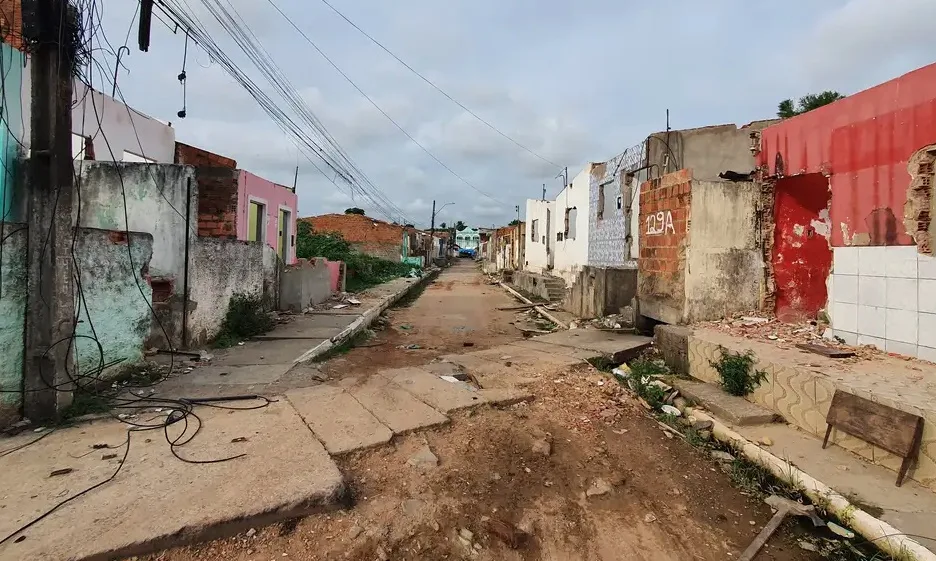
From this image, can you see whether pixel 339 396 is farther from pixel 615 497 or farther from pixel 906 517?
pixel 906 517

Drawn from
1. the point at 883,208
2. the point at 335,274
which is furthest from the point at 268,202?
the point at 883,208

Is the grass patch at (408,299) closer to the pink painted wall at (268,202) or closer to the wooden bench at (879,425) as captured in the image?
the pink painted wall at (268,202)

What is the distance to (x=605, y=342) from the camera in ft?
25.2

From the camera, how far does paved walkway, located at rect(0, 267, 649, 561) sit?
2621 millimetres

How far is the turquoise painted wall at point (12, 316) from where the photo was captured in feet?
12.8

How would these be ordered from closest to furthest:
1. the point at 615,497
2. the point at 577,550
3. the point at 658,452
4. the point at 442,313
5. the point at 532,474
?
the point at 577,550
the point at 615,497
the point at 532,474
the point at 658,452
the point at 442,313

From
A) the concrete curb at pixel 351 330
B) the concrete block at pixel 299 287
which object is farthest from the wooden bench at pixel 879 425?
the concrete block at pixel 299 287

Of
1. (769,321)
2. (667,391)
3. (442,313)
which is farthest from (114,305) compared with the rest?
(442,313)

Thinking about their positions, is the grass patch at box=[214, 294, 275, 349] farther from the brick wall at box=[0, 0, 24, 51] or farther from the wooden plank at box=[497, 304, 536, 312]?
the wooden plank at box=[497, 304, 536, 312]

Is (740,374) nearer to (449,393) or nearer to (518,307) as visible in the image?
(449,393)

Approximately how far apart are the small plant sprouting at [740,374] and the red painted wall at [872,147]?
1.81 meters

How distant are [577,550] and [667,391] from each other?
10.4 feet

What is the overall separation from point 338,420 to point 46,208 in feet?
10.0

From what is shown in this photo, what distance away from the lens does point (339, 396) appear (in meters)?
5.07
